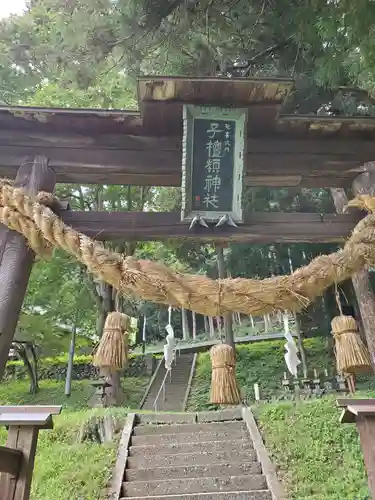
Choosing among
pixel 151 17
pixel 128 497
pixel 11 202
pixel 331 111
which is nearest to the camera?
pixel 11 202

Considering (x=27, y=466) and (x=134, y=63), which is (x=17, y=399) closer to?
(x=134, y=63)

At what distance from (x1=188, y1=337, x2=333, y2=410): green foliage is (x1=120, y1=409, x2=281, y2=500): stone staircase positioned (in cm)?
479

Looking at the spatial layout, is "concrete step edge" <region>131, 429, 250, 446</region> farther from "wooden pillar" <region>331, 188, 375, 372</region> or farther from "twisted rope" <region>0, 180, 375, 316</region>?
"twisted rope" <region>0, 180, 375, 316</region>

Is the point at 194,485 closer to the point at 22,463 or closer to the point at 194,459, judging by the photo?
the point at 194,459

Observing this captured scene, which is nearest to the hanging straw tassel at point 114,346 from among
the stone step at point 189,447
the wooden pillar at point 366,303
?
the wooden pillar at point 366,303

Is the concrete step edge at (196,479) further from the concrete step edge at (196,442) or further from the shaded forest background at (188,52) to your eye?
the shaded forest background at (188,52)

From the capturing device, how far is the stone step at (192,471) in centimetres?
Result: 560

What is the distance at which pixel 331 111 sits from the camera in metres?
7.32

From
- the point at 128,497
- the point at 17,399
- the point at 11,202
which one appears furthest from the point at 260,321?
the point at 11,202

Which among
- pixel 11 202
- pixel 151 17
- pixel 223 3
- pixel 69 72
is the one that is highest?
pixel 69 72

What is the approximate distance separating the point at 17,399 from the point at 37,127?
38.8 ft

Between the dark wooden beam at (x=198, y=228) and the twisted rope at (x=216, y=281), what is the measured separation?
567 millimetres

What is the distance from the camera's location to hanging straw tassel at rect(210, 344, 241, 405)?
2678mm

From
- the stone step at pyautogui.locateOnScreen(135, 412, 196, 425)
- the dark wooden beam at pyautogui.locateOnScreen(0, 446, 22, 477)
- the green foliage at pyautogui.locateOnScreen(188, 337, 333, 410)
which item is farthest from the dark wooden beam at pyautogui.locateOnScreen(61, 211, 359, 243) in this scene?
the green foliage at pyautogui.locateOnScreen(188, 337, 333, 410)
